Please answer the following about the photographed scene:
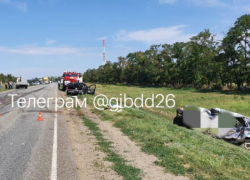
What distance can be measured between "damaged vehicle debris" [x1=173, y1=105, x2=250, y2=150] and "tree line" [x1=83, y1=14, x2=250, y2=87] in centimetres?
3778

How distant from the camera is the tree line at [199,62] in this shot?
163 ft

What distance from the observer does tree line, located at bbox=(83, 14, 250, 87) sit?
4979 cm

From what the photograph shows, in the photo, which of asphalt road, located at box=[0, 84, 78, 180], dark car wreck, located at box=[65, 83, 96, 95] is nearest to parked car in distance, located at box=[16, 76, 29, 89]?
dark car wreck, located at box=[65, 83, 96, 95]

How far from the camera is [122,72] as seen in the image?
112062 mm

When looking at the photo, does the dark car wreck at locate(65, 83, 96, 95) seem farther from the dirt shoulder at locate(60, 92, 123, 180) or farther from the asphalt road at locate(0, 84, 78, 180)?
the dirt shoulder at locate(60, 92, 123, 180)

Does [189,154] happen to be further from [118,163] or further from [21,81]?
[21,81]

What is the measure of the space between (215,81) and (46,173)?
60611 millimetres

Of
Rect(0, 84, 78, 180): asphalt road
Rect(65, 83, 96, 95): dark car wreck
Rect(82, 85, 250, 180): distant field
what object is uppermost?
Rect(65, 83, 96, 95): dark car wreck

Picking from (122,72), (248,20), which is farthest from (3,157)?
(122,72)

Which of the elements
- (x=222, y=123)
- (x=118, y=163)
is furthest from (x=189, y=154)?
(x=222, y=123)

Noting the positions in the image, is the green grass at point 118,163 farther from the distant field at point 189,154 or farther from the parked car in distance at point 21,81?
the parked car in distance at point 21,81

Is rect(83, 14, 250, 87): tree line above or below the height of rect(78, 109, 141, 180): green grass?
above

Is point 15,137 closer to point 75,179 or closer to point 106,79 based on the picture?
point 75,179

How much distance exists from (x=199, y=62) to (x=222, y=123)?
52.7 m
